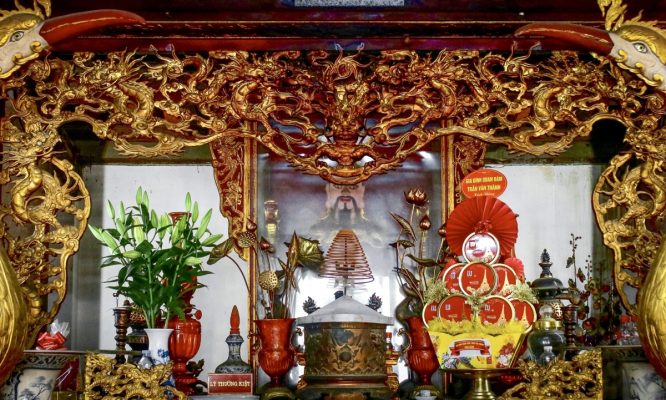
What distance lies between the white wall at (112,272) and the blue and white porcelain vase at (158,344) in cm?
→ 66

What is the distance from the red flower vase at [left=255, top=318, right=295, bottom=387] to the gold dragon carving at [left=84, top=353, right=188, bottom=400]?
1.77 feet

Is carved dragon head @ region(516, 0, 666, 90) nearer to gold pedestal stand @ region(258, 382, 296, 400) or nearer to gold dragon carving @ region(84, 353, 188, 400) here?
gold pedestal stand @ region(258, 382, 296, 400)

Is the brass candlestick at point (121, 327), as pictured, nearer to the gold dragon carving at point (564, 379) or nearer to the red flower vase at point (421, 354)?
the red flower vase at point (421, 354)

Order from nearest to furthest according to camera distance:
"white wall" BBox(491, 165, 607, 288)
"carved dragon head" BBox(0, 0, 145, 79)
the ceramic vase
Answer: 1. the ceramic vase
2. "carved dragon head" BBox(0, 0, 145, 79)
3. "white wall" BBox(491, 165, 607, 288)

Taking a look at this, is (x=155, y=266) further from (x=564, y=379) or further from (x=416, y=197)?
(x=564, y=379)

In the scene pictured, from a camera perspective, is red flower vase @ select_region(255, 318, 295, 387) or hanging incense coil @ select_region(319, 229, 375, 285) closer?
red flower vase @ select_region(255, 318, 295, 387)

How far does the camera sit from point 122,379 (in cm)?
389

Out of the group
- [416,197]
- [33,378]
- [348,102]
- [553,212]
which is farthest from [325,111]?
[33,378]

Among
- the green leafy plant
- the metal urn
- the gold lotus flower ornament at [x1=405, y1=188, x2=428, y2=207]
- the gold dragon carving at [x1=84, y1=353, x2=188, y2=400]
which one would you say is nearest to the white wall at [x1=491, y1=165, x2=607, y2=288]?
the gold lotus flower ornament at [x1=405, y1=188, x2=428, y2=207]

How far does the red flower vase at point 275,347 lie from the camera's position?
4.30 metres

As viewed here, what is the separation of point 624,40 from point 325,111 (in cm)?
122

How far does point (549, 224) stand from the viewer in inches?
193

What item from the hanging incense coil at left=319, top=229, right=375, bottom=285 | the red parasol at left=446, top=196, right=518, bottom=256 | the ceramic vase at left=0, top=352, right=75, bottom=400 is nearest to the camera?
the ceramic vase at left=0, top=352, right=75, bottom=400

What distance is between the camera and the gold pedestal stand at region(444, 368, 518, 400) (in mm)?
3986
